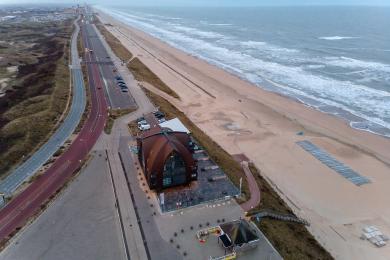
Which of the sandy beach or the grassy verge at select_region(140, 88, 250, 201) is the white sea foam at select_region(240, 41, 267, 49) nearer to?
the sandy beach

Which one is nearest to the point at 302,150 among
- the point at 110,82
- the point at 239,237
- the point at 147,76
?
the point at 239,237

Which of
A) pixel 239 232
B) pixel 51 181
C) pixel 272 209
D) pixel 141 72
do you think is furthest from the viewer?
pixel 141 72

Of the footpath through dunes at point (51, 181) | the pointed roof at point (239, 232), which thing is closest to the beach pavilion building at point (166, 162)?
the pointed roof at point (239, 232)

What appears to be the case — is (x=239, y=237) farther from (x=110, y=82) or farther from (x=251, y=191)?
(x=110, y=82)

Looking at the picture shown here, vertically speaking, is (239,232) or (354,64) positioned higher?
(354,64)

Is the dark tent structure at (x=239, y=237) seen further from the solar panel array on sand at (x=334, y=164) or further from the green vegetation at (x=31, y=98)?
the green vegetation at (x=31, y=98)

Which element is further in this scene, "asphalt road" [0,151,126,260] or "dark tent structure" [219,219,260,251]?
"dark tent structure" [219,219,260,251]

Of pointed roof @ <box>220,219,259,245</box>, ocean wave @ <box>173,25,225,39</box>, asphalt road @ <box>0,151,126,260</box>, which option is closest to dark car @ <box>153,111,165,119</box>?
asphalt road @ <box>0,151,126,260</box>
